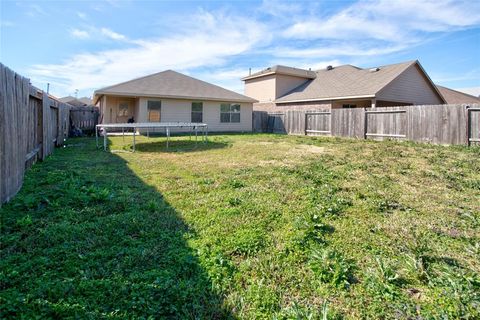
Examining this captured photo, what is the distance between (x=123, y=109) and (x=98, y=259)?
17.3m

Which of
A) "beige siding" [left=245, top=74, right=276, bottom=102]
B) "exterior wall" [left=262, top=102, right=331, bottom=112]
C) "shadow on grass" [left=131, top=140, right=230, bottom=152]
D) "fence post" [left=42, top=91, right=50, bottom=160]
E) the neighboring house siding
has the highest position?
"beige siding" [left=245, top=74, right=276, bottom=102]

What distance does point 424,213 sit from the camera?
153 inches

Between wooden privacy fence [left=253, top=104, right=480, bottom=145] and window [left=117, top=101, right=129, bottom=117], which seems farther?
window [left=117, top=101, right=129, bottom=117]

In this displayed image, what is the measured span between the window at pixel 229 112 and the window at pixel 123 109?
5.94 m

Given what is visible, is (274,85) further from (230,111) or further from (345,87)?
(230,111)

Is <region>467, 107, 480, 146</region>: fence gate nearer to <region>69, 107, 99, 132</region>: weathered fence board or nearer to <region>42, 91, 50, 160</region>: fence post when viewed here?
<region>42, 91, 50, 160</region>: fence post

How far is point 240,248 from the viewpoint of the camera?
287 centimetres

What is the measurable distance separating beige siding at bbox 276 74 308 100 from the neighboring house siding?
8738 mm

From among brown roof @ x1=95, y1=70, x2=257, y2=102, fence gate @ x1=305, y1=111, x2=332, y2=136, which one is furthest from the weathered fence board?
fence gate @ x1=305, y1=111, x2=332, y2=136

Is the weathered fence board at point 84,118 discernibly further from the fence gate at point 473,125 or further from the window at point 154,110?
the fence gate at point 473,125

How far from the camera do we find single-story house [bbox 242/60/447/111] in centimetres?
1848

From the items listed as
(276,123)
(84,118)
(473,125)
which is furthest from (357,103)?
(84,118)

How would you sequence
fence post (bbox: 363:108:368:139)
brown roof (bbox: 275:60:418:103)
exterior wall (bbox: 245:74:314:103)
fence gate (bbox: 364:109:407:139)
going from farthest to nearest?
exterior wall (bbox: 245:74:314:103) < brown roof (bbox: 275:60:418:103) < fence post (bbox: 363:108:368:139) < fence gate (bbox: 364:109:407:139)

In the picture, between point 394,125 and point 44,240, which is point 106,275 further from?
point 394,125
